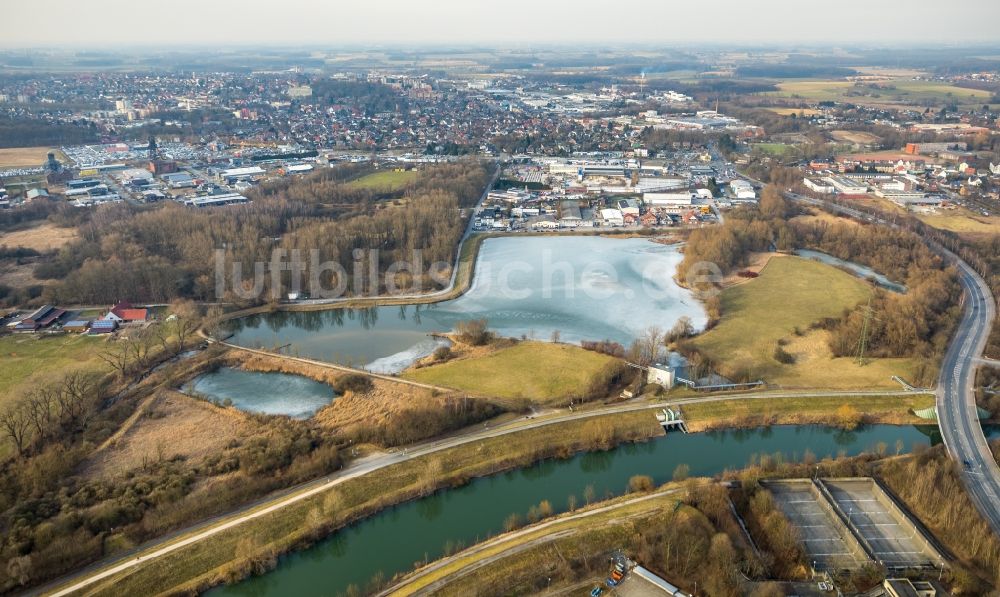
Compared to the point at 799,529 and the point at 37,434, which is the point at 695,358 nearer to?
the point at 799,529

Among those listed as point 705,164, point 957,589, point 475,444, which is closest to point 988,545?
point 957,589

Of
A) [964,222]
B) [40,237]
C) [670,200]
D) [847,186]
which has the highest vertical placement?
[847,186]

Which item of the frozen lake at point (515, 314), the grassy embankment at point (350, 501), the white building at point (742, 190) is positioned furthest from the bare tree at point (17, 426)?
the white building at point (742, 190)

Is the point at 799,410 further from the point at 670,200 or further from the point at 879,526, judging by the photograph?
the point at 670,200

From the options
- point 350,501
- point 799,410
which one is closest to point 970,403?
point 799,410

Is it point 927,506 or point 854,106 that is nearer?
point 927,506

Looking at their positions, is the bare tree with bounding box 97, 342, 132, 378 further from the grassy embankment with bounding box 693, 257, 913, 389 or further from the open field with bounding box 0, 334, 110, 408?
the grassy embankment with bounding box 693, 257, 913, 389
